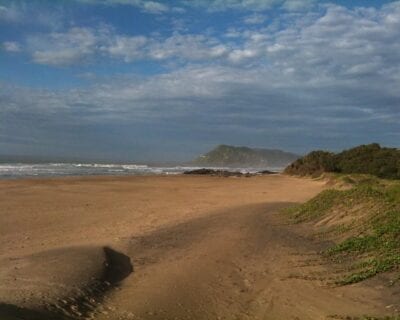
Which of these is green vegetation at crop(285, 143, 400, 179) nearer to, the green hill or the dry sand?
the dry sand

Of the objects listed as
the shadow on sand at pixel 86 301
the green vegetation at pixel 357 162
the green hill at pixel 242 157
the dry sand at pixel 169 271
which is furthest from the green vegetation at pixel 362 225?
the green hill at pixel 242 157

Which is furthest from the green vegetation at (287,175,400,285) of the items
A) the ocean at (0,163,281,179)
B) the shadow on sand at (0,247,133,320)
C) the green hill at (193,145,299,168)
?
the green hill at (193,145,299,168)

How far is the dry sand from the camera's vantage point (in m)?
7.19

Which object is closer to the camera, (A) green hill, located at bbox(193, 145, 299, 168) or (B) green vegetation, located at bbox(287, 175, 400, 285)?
(B) green vegetation, located at bbox(287, 175, 400, 285)

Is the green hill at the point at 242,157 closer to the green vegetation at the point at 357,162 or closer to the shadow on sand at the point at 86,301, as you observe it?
the green vegetation at the point at 357,162

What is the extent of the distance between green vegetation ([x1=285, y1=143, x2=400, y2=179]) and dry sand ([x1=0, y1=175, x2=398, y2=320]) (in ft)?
49.0

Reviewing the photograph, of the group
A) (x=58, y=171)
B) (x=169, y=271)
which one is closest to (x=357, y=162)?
(x=169, y=271)

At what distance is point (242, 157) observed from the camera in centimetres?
12825

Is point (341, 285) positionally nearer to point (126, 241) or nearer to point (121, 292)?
point (121, 292)

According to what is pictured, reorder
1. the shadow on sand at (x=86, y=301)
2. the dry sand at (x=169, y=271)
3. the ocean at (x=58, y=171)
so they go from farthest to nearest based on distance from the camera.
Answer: the ocean at (x=58, y=171)
the dry sand at (x=169, y=271)
the shadow on sand at (x=86, y=301)

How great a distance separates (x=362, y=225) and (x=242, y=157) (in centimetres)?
11710

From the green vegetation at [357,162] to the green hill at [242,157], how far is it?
2840 inches

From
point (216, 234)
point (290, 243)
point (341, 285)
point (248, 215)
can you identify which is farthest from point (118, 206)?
point (341, 285)

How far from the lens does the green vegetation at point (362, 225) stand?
8984mm
